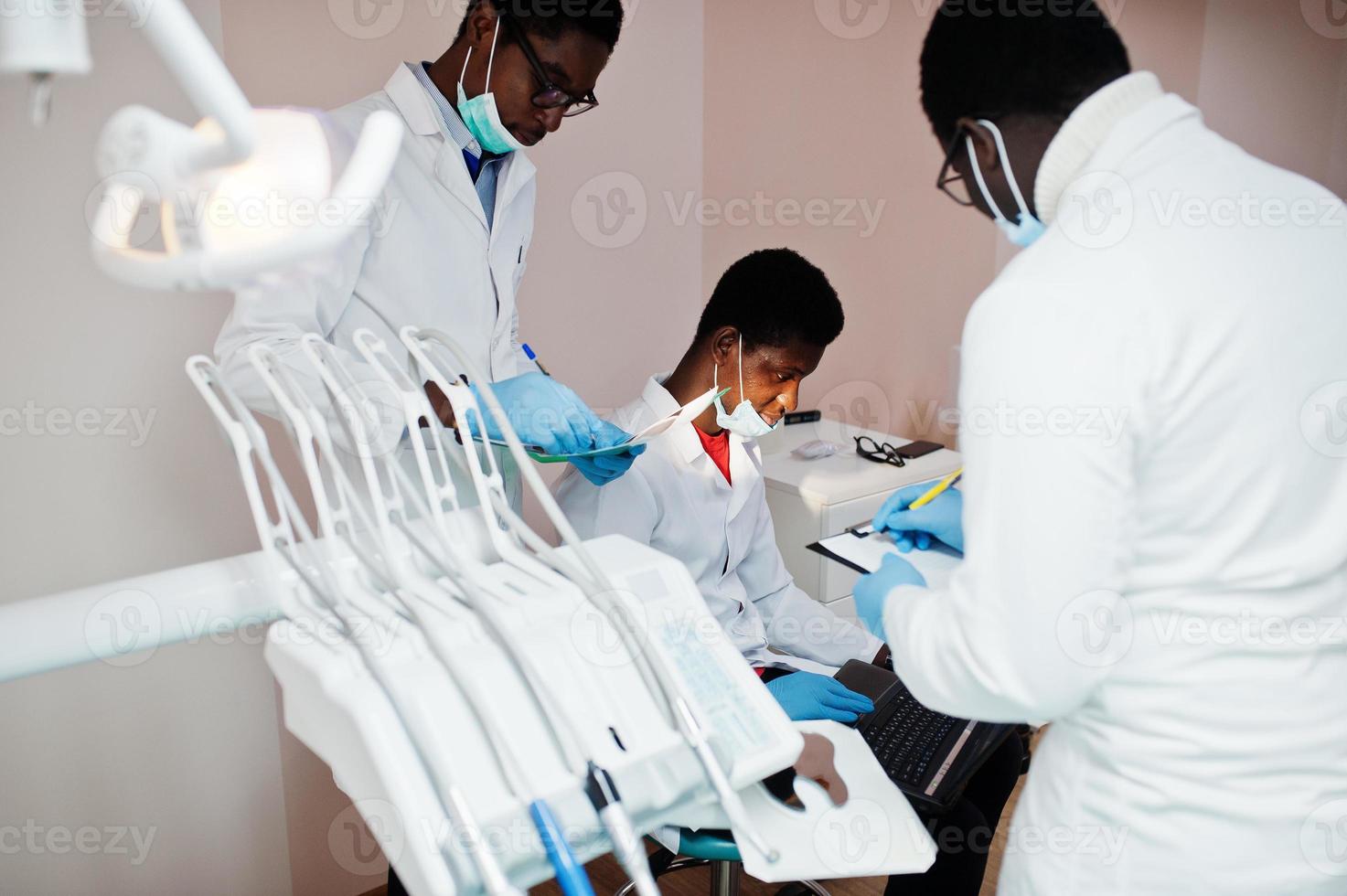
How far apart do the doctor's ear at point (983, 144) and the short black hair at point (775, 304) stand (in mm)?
875

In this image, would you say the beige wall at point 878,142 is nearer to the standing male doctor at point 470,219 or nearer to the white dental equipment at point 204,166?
the standing male doctor at point 470,219

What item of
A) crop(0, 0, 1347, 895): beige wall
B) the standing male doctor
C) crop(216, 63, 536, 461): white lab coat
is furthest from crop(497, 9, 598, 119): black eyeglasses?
crop(0, 0, 1347, 895): beige wall

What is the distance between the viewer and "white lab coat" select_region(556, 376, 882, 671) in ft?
5.35

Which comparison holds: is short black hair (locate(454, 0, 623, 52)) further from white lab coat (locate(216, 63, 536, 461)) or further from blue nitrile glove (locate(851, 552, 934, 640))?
blue nitrile glove (locate(851, 552, 934, 640))

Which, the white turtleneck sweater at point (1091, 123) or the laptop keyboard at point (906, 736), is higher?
the white turtleneck sweater at point (1091, 123)

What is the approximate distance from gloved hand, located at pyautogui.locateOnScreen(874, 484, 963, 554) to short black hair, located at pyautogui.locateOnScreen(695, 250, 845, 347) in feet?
1.95

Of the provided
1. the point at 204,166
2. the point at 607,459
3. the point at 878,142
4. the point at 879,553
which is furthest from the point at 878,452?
the point at 204,166

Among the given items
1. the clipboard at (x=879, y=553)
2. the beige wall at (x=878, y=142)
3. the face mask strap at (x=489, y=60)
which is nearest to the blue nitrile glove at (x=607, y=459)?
the clipboard at (x=879, y=553)

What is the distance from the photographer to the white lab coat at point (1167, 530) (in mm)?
722

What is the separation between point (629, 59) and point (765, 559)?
3.95 ft

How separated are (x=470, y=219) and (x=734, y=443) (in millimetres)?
641

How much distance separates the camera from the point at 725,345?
175 cm

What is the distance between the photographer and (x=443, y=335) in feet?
3.38

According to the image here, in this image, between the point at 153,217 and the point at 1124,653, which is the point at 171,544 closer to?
the point at 153,217
